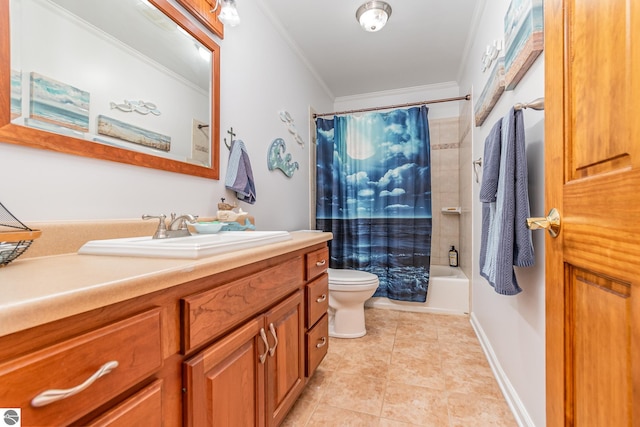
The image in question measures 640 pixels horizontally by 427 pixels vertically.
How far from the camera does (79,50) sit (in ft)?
3.05

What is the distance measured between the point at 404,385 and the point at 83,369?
1.56m

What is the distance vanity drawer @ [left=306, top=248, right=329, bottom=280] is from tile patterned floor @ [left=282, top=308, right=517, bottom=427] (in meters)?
0.64

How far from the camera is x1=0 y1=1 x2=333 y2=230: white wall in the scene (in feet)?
2.71

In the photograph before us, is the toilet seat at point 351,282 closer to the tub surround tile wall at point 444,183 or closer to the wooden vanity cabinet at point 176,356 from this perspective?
the wooden vanity cabinet at point 176,356

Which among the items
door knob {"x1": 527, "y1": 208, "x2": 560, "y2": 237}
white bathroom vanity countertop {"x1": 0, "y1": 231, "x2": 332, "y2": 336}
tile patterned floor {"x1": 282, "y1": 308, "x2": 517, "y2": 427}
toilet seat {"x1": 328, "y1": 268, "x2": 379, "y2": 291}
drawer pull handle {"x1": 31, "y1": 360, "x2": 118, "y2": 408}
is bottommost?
tile patterned floor {"x1": 282, "y1": 308, "x2": 517, "y2": 427}

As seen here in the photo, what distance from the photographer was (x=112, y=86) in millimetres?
1024

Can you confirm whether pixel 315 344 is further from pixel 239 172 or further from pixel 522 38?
pixel 522 38

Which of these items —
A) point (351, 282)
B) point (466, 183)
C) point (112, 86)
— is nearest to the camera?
point (112, 86)

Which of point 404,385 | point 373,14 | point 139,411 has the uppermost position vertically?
point 373,14

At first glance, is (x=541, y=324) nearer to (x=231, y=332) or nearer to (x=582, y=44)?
(x=582, y=44)

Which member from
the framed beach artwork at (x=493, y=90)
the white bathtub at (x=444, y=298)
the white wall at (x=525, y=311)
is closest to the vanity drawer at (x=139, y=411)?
the white wall at (x=525, y=311)

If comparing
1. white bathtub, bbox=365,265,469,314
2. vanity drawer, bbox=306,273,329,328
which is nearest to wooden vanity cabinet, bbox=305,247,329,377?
vanity drawer, bbox=306,273,329,328

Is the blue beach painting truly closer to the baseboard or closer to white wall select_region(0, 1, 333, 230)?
white wall select_region(0, 1, 333, 230)

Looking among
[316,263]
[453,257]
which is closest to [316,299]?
[316,263]
